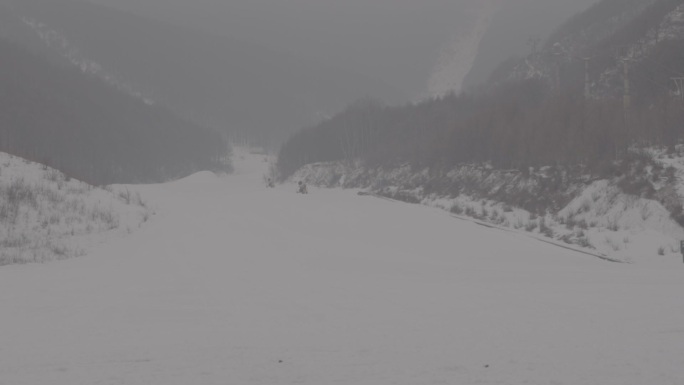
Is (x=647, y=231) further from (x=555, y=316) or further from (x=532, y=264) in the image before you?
(x=555, y=316)

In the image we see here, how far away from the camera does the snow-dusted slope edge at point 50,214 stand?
11.5 m

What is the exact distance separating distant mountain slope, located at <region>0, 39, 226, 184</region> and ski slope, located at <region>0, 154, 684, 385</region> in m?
88.9

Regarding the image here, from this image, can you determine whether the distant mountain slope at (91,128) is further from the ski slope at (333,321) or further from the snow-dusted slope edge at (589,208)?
the ski slope at (333,321)

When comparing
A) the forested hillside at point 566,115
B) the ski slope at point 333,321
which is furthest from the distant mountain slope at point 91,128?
the ski slope at point 333,321

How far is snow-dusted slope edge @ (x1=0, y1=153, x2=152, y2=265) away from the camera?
11508 mm

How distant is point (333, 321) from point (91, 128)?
14032cm

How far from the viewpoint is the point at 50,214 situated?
14172 mm

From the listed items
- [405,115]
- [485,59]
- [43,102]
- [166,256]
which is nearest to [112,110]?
[43,102]

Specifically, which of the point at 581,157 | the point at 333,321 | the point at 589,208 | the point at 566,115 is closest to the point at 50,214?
the point at 333,321

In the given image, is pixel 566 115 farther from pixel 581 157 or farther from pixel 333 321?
pixel 333 321

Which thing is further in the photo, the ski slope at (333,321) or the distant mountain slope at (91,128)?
the distant mountain slope at (91,128)

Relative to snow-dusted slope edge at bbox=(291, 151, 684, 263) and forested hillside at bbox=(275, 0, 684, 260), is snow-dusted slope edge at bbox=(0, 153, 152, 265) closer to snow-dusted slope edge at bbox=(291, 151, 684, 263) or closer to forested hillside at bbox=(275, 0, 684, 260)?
snow-dusted slope edge at bbox=(291, 151, 684, 263)

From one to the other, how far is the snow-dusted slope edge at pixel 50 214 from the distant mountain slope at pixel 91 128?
75.5 metres

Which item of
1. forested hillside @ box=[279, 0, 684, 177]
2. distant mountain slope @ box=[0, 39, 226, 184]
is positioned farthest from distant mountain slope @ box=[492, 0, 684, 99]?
distant mountain slope @ box=[0, 39, 226, 184]
